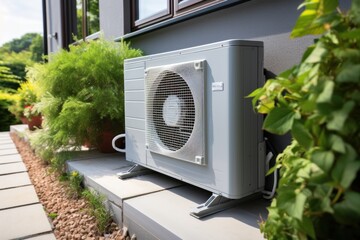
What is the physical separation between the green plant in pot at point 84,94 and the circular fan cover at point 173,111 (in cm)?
90

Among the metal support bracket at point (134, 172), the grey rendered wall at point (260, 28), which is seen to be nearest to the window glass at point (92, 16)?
the grey rendered wall at point (260, 28)

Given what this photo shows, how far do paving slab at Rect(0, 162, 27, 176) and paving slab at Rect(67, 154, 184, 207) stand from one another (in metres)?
0.90

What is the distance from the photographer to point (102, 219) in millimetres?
1644

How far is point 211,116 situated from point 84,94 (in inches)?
61.3

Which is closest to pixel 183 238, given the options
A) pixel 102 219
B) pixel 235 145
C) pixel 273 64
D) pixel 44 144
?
pixel 235 145

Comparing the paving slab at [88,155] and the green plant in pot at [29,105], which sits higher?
the green plant in pot at [29,105]

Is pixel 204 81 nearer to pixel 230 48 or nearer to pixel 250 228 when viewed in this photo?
pixel 230 48

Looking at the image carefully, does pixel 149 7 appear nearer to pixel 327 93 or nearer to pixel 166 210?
pixel 166 210

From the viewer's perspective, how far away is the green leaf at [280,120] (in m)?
0.71

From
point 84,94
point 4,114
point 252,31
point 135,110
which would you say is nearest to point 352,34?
point 252,31

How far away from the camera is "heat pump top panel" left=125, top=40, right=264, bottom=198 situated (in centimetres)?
128

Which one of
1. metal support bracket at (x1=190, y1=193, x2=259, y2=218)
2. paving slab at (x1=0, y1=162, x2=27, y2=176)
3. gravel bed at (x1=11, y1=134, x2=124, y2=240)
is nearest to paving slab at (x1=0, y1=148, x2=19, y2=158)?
paving slab at (x1=0, y1=162, x2=27, y2=176)

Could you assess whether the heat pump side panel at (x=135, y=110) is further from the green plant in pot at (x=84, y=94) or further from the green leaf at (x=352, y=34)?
the green leaf at (x=352, y=34)

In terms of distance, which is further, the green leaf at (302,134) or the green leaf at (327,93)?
the green leaf at (302,134)
